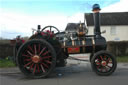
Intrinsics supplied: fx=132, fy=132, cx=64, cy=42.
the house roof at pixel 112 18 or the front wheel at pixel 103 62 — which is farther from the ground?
the house roof at pixel 112 18

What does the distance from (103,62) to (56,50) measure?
6.24 feet


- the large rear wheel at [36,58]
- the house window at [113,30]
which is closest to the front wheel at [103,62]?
the large rear wheel at [36,58]

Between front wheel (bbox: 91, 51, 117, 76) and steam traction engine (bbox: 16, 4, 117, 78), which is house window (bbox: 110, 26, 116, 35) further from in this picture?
front wheel (bbox: 91, 51, 117, 76)

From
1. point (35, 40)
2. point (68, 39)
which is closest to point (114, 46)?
point (68, 39)

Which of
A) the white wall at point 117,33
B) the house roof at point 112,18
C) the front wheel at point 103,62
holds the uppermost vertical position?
the house roof at point 112,18

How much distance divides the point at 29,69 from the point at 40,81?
2.45ft

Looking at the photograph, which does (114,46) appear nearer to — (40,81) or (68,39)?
(68,39)

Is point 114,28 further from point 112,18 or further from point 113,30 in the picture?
point 112,18

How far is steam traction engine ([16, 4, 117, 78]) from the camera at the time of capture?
4941mm

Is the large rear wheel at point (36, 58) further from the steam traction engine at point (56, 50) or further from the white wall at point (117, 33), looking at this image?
the white wall at point (117, 33)

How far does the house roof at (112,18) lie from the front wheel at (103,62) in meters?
16.5

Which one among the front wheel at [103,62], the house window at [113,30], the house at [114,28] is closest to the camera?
the front wheel at [103,62]

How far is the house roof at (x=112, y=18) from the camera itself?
21.7m

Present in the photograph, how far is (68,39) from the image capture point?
5508mm
